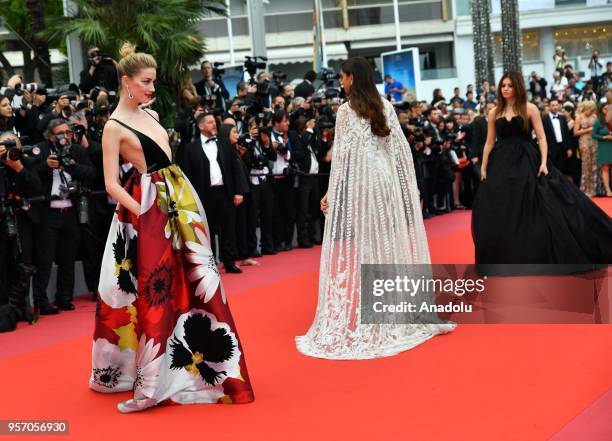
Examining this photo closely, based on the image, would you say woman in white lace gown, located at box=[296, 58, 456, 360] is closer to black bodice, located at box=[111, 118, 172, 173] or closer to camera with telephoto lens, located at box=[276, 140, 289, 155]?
black bodice, located at box=[111, 118, 172, 173]

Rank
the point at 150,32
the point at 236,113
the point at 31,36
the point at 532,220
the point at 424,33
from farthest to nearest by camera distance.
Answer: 1. the point at 424,33
2. the point at 31,36
3. the point at 150,32
4. the point at 236,113
5. the point at 532,220

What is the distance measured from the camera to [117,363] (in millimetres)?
5445

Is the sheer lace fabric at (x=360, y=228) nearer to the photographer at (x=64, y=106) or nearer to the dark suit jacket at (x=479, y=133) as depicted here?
the photographer at (x=64, y=106)

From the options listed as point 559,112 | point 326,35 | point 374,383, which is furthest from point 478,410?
point 326,35

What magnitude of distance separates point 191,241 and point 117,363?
2.82ft

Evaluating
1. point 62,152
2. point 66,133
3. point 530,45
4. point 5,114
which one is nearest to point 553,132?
point 66,133

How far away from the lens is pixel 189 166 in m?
10.2

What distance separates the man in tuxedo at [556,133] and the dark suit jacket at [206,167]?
Answer: 775cm

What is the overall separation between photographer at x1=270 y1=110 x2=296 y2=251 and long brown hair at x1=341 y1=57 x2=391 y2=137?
5351 mm

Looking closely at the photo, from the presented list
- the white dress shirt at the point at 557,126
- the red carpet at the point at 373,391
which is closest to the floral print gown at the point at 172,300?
the red carpet at the point at 373,391

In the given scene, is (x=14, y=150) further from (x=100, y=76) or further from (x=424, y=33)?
(x=424, y=33)

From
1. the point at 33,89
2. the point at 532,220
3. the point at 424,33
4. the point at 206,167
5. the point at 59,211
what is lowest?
the point at 532,220

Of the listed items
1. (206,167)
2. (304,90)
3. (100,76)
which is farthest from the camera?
(304,90)

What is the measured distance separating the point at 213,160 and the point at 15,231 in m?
2.74
